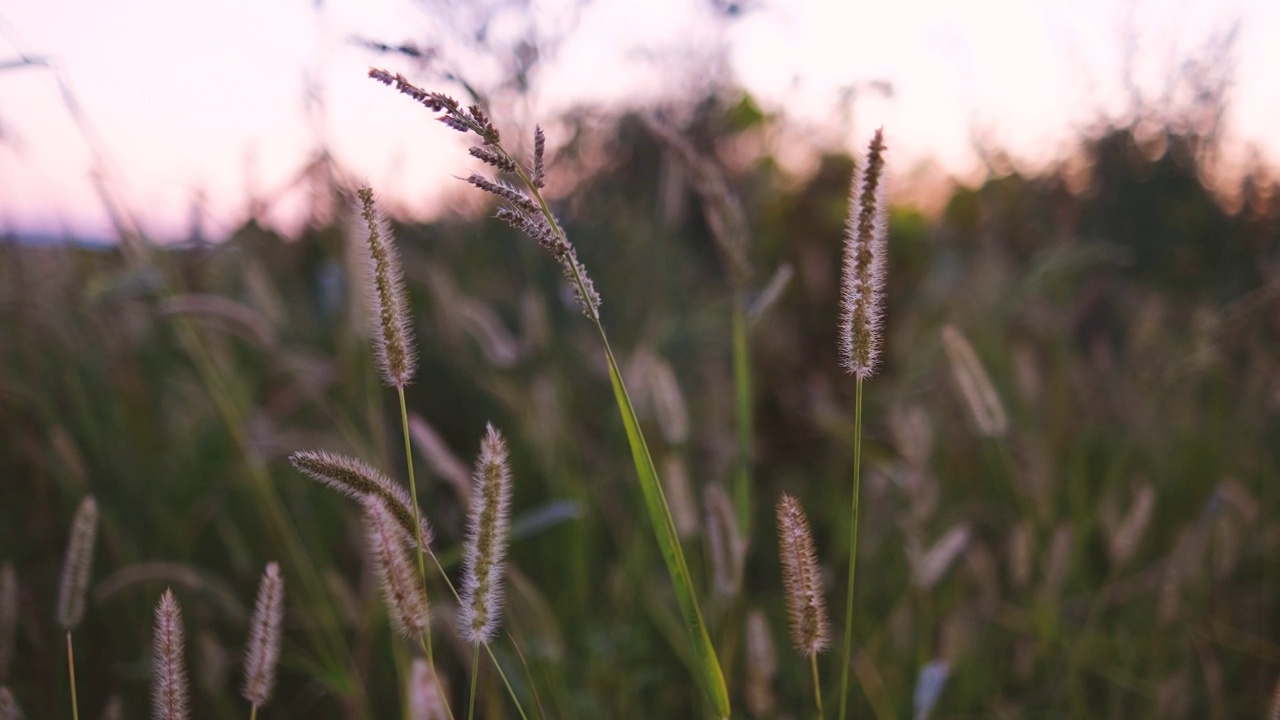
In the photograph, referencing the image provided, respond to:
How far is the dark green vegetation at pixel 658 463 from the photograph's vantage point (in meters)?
1.81

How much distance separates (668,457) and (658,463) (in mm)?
501

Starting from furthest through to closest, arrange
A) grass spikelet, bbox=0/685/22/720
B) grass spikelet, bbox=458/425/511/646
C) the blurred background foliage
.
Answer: the blurred background foliage → grass spikelet, bbox=0/685/22/720 → grass spikelet, bbox=458/425/511/646

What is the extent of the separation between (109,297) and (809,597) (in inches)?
80.5

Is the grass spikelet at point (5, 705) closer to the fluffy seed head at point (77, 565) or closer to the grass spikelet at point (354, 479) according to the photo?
the fluffy seed head at point (77, 565)

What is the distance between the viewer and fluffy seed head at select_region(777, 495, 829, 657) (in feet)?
2.80

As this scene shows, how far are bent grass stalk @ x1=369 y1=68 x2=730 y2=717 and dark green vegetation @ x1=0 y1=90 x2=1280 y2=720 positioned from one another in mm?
535

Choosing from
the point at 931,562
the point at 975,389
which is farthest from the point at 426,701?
the point at 975,389

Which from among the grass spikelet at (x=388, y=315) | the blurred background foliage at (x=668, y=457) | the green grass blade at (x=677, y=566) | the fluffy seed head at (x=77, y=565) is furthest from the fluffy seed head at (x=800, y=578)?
the fluffy seed head at (x=77, y=565)

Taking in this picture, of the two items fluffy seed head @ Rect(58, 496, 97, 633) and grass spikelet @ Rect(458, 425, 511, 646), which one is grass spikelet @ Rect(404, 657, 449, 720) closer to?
grass spikelet @ Rect(458, 425, 511, 646)

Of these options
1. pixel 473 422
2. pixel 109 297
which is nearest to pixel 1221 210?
pixel 473 422

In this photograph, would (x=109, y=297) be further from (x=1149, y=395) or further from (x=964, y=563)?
(x=1149, y=395)

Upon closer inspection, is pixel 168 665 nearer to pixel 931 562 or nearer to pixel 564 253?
pixel 564 253

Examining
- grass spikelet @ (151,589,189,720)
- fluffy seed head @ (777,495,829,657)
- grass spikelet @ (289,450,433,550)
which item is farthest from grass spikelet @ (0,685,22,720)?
fluffy seed head @ (777,495,829,657)

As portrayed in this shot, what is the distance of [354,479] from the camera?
0.80 metres
